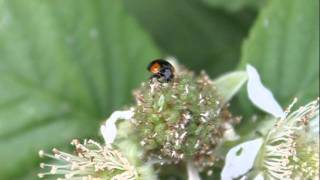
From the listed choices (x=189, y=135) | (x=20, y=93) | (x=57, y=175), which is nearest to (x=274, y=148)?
(x=189, y=135)

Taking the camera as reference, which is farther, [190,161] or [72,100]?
[72,100]

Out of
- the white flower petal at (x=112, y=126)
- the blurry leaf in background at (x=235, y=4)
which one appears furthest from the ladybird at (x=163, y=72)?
the blurry leaf in background at (x=235, y=4)

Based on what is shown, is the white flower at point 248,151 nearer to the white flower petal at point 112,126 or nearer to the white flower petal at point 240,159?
the white flower petal at point 240,159

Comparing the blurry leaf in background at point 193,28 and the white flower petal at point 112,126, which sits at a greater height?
the blurry leaf in background at point 193,28

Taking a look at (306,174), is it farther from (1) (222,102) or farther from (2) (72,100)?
(2) (72,100)

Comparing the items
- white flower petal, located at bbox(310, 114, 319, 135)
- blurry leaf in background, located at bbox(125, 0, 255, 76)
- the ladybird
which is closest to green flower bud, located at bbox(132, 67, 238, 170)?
the ladybird

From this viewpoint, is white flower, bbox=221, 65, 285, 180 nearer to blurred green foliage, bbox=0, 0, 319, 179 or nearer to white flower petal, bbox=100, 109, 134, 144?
blurred green foliage, bbox=0, 0, 319, 179
